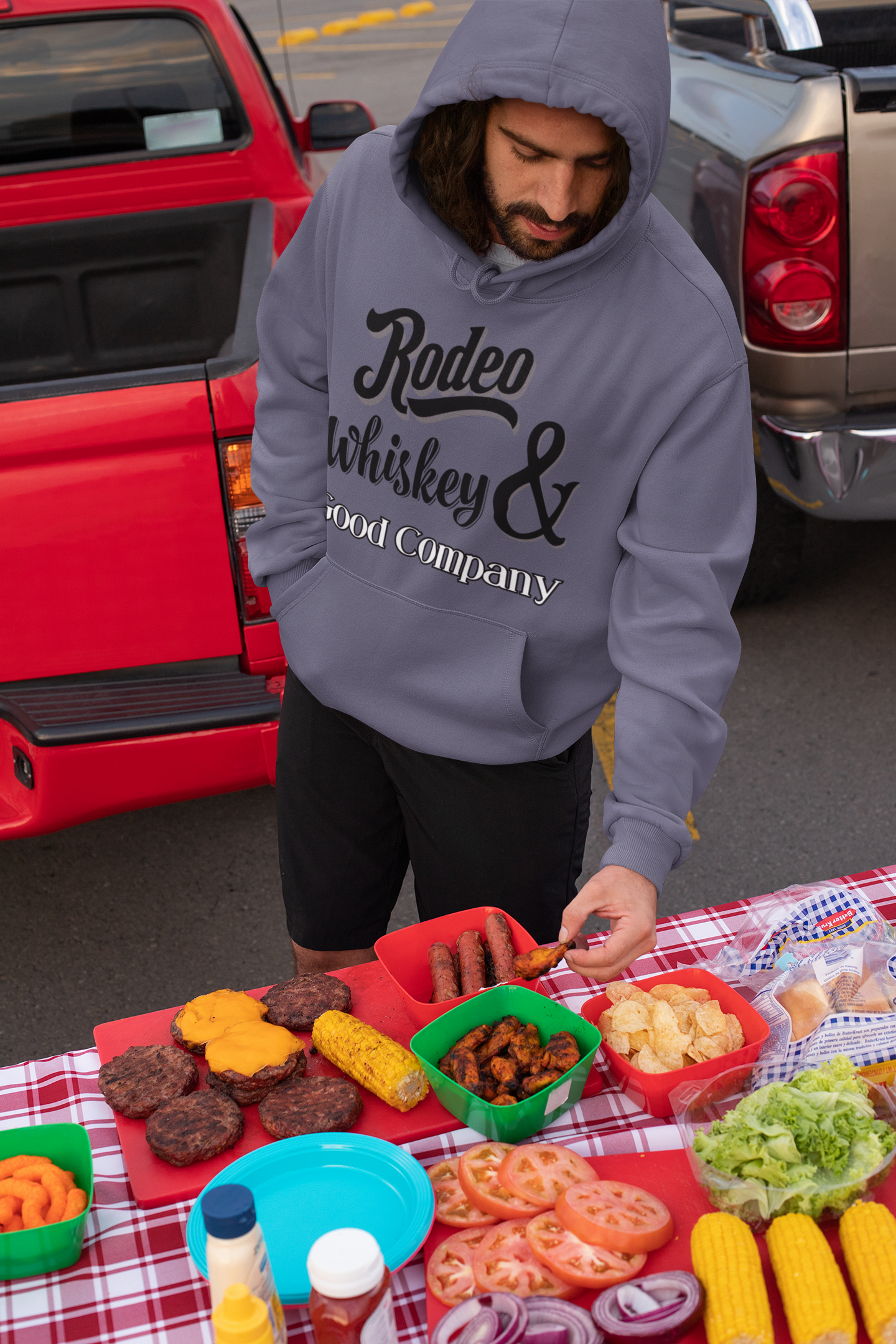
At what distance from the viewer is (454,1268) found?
4.59ft

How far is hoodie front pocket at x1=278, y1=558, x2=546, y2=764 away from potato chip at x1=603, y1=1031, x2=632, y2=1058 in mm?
518

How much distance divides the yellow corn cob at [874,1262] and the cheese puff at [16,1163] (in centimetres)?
99

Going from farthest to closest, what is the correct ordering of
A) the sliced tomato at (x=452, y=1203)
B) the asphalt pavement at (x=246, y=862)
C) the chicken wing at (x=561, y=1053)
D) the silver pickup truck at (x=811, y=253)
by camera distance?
1. the silver pickup truck at (x=811, y=253)
2. the asphalt pavement at (x=246, y=862)
3. the chicken wing at (x=561, y=1053)
4. the sliced tomato at (x=452, y=1203)

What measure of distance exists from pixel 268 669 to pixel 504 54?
1.70 metres

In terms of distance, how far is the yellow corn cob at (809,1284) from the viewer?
4.24 ft

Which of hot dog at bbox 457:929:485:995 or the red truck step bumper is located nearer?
hot dog at bbox 457:929:485:995

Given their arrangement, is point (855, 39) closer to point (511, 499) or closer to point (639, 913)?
point (511, 499)

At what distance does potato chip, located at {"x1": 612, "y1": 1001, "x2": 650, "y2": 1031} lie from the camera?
170 centimetres

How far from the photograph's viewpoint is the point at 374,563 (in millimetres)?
2008

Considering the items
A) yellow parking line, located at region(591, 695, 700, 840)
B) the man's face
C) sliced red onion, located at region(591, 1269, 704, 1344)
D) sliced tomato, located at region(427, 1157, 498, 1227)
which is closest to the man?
the man's face

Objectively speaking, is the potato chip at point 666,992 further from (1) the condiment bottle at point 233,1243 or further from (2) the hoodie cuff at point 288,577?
(2) the hoodie cuff at point 288,577

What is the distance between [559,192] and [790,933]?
1.18 meters

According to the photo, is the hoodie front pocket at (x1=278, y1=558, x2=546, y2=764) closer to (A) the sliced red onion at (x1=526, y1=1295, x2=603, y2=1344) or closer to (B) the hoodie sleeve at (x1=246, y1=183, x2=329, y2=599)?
(B) the hoodie sleeve at (x1=246, y1=183, x2=329, y2=599)

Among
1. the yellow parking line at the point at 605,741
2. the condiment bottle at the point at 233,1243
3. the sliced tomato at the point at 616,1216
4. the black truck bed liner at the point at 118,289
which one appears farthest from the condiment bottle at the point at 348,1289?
the black truck bed liner at the point at 118,289
